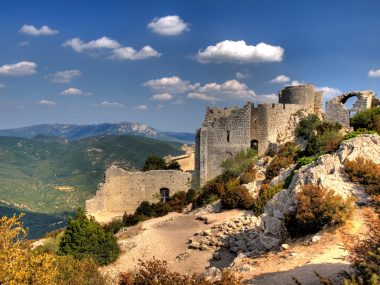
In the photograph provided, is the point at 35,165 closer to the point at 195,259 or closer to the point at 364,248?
the point at 195,259

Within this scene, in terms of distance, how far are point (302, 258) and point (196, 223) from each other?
37.9 feet

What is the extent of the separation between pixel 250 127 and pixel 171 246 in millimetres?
12813

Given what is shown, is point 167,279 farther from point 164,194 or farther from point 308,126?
point 164,194

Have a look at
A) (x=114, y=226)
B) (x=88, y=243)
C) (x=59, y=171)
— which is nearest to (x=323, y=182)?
(x=88, y=243)

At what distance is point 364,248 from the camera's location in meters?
7.22

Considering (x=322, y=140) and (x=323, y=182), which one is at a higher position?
(x=322, y=140)

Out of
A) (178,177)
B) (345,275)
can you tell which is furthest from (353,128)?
(345,275)

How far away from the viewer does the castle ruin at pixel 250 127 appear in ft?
92.3

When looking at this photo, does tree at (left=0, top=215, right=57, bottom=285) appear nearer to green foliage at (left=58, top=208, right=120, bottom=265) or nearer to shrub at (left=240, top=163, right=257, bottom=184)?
green foliage at (left=58, top=208, right=120, bottom=265)

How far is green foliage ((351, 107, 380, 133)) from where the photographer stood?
70.6 ft

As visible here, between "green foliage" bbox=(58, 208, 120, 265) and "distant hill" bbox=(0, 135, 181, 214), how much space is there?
4397cm

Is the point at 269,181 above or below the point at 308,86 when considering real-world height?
below

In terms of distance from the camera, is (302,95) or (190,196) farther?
(302,95)

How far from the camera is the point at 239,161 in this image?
90.3 ft
